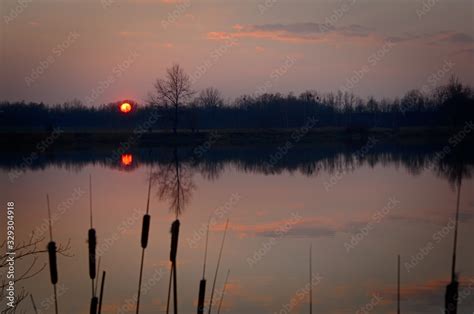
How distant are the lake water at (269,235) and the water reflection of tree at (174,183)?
0.35ft

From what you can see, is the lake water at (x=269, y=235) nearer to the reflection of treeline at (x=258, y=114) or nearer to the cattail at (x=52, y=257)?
the cattail at (x=52, y=257)

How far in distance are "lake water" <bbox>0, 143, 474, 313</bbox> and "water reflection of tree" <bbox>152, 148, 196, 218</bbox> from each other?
11 cm

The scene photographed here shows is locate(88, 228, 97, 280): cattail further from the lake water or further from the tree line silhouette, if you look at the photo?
the tree line silhouette

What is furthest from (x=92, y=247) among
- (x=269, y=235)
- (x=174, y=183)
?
(x=174, y=183)

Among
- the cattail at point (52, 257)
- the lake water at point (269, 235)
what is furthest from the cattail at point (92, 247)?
the lake water at point (269, 235)

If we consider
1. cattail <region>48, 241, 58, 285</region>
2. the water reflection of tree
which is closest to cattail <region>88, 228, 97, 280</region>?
cattail <region>48, 241, 58, 285</region>

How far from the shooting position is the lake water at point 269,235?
788 cm

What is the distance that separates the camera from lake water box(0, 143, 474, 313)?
7.88 metres

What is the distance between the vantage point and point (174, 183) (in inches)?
837

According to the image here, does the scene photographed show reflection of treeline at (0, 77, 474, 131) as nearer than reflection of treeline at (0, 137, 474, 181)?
No

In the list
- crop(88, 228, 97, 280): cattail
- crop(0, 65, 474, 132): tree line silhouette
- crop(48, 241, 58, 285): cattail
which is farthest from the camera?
crop(0, 65, 474, 132): tree line silhouette

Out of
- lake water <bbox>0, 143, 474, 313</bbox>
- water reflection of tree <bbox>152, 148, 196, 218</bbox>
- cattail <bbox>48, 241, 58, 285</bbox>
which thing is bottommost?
water reflection of tree <bbox>152, 148, 196, 218</bbox>

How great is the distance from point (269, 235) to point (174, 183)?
9.77m

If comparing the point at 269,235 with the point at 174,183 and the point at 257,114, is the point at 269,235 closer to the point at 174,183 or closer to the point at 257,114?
the point at 174,183
